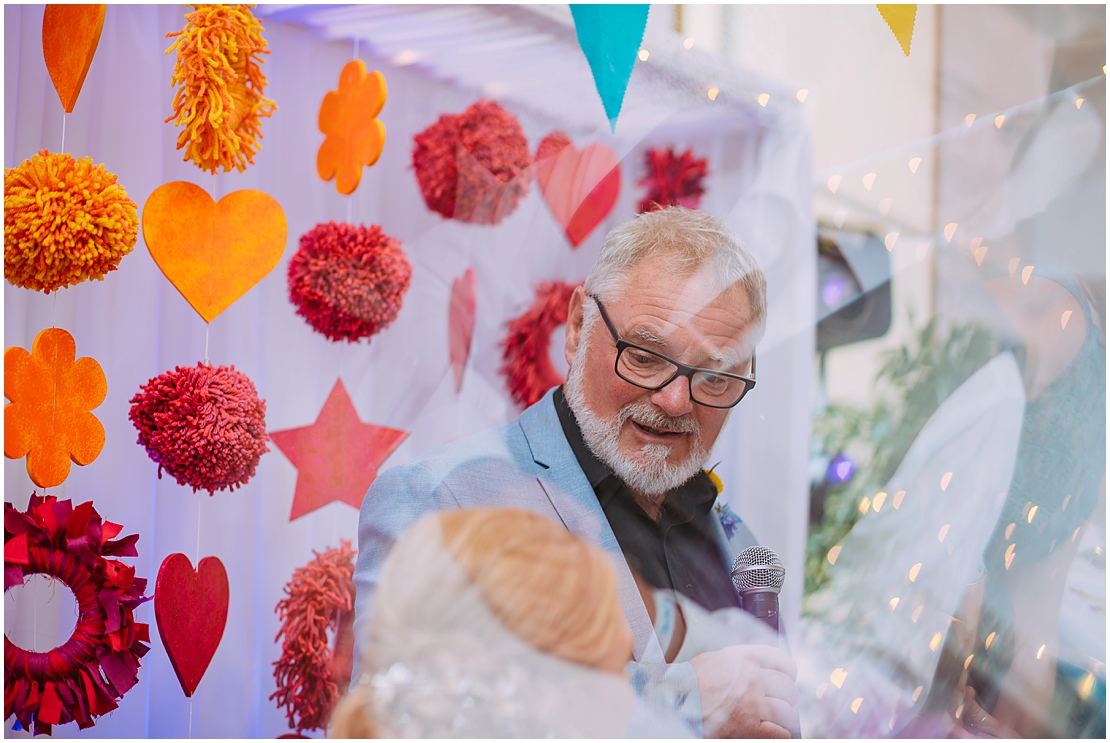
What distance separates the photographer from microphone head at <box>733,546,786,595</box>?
3.31 feet

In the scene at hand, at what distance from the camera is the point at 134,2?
1088mm

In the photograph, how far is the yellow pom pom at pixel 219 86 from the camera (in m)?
1.04

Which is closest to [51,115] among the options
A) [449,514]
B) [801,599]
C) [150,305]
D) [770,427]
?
[150,305]

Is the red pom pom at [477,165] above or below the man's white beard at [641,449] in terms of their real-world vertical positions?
above

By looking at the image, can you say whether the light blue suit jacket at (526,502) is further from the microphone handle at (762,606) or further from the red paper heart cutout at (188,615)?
the red paper heart cutout at (188,615)

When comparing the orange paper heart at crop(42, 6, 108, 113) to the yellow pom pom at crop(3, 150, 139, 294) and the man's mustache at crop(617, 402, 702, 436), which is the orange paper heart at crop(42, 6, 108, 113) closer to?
the yellow pom pom at crop(3, 150, 139, 294)

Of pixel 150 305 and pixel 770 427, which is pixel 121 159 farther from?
pixel 770 427

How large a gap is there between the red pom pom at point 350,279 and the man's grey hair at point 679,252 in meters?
0.27

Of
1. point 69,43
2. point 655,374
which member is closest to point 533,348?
point 655,374

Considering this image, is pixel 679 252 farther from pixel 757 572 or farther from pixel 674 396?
pixel 757 572

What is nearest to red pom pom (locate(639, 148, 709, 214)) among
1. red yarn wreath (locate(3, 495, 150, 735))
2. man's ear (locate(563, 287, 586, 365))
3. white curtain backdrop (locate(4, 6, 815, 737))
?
white curtain backdrop (locate(4, 6, 815, 737))

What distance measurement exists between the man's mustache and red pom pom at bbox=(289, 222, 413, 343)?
1.16ft

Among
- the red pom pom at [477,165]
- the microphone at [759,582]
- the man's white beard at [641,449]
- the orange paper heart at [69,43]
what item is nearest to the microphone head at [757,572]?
the microphone at [759,582]

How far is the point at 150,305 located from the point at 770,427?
88 centimetres
